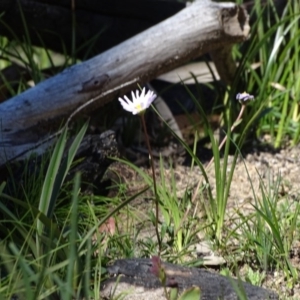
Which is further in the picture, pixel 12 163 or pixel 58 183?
A: pixel 12 163

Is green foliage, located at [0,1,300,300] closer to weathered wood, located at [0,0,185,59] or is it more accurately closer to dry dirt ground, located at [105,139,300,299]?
dry dirt ground, located at [105,139,300,299]

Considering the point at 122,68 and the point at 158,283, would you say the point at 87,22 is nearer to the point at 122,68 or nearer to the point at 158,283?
the point at 122,68

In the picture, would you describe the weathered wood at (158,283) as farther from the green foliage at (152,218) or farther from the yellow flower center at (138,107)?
the yellow flower center at (138,107)

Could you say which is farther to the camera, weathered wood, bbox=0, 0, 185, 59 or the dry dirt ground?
weathered wood, bbox=0, 0, 185, 59

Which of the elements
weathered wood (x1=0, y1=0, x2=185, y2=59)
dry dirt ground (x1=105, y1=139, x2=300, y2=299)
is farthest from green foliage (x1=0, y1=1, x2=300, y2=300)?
weathered wood (x1=0, y1=0, x2=185, y2=59)

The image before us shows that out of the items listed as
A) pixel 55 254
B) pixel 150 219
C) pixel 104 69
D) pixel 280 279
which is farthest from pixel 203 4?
pixel 55 254

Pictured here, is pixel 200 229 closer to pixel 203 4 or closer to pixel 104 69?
pixel 104 69

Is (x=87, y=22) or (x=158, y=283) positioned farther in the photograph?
(x=87, y=22)

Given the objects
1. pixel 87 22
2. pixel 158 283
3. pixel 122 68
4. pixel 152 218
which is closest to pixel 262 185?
pixel 152 218
